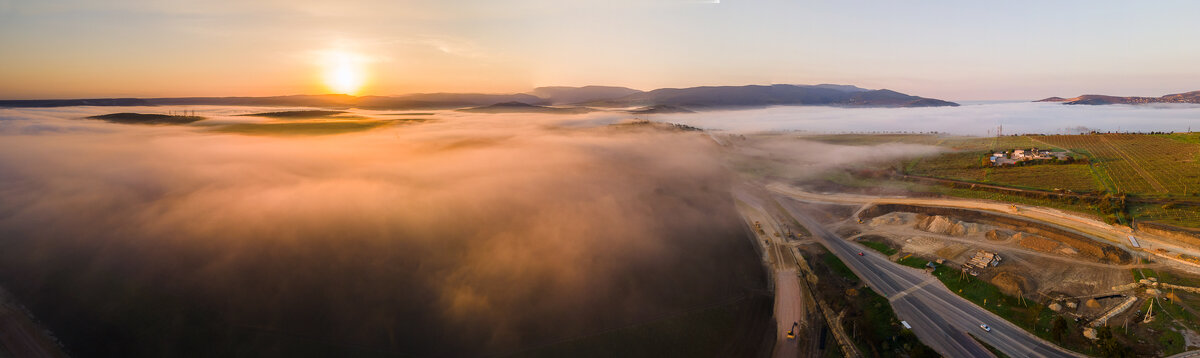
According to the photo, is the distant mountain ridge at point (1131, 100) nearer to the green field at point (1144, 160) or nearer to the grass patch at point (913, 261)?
the green field at point (1144, 160)

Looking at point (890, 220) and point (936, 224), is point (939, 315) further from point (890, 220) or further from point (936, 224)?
point (890, 220)

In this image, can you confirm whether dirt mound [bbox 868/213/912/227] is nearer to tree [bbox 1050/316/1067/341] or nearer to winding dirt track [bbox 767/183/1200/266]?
winding dirt track [bbox 767/183/1200/266]

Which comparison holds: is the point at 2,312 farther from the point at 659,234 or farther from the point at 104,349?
the point at 659,234

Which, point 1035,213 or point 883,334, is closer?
point 883,334

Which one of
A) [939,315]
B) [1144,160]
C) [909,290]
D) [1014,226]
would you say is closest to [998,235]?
[1014,226]

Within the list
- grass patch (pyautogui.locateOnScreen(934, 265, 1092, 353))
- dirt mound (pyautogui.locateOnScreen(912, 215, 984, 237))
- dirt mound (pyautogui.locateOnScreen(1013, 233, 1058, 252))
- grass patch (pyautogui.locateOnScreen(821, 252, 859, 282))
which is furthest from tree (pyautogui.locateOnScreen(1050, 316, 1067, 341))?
dirt mound (pyautogui.locateOnScreen(912, 215, 984, 237))

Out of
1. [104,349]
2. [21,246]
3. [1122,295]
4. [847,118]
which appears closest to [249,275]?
[104,349]

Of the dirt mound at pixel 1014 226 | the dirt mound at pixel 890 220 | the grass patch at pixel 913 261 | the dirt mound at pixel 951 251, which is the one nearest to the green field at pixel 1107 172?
the dirt mound at pixel 1014 226
